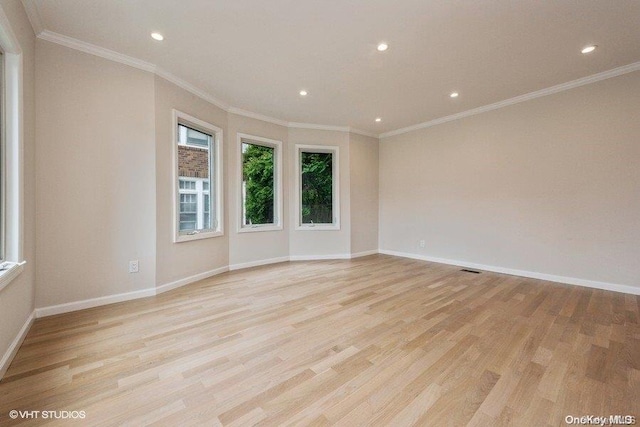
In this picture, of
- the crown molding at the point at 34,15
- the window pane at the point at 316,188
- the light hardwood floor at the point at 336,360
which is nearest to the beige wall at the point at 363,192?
the window pane at the point at 316,188

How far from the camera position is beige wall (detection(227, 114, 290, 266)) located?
442 cm

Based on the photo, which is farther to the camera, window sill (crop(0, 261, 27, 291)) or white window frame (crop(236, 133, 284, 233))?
white window frame (crop(236, 133, 284, 233))

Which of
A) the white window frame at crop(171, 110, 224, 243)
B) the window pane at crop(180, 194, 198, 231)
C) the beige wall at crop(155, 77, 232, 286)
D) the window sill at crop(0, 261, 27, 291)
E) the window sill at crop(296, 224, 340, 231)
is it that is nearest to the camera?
the window sill at crop(0, 261, 27, 291)

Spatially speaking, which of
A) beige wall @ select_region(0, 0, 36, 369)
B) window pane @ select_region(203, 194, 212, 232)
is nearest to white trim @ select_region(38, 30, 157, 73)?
beige wall @ select_region(0, 0, 36, 369)

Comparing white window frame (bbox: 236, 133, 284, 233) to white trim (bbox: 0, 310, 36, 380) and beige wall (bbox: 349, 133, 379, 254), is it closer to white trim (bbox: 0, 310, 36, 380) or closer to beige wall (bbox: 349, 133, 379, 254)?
beige wall (bbox: 349, 133, 379, 254)

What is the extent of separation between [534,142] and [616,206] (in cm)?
128

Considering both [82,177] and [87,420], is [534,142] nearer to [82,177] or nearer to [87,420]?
[87,420]

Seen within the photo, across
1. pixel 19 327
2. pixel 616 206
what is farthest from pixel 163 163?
pixel 616 206

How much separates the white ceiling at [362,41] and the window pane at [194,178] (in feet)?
2.48

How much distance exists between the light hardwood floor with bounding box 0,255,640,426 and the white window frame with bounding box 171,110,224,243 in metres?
0.90

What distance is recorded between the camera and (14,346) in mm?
1896

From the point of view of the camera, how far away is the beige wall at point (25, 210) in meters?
1.80

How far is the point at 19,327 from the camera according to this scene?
2.04 m

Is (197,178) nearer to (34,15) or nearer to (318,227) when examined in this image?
(34,15)
